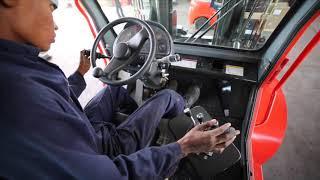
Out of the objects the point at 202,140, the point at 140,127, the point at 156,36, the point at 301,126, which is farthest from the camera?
the point at 301,126

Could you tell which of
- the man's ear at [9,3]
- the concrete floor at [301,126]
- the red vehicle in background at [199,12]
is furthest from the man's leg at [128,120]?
the red vehicle in background at [199,12]

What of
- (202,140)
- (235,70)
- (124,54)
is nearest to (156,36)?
(124,54)

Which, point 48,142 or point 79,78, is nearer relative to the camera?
point 48,142

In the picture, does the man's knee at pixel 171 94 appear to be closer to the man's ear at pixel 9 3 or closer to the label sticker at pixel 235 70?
the label sticker at pixel 235 70

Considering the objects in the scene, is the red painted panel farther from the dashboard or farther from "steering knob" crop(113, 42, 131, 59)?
"steering knob" crop(113, 42, 131, 59)

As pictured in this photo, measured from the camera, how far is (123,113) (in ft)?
4.80

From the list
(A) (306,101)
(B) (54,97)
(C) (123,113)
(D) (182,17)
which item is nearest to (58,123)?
(B) (54,97)

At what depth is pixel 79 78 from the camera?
4.54ft

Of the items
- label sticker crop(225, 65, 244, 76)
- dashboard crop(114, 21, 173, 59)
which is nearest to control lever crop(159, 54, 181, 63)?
dashboard crop(114, 21, 173, 59)

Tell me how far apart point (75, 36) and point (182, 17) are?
2587mm

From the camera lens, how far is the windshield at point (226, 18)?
1559 millimetres

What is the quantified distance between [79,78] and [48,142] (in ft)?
2.84

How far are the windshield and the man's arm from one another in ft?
1.49

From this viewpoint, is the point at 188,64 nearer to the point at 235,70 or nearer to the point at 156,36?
the point at 235,70
